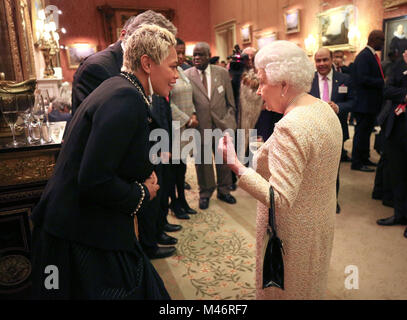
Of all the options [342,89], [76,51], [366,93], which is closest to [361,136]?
[366,93]

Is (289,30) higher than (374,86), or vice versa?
(289,30)

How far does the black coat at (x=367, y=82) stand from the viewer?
4.89 metres

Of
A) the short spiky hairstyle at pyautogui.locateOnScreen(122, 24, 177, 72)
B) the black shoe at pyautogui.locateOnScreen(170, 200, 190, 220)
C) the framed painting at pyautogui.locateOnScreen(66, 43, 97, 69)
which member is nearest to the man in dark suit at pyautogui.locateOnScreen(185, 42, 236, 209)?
the black shoe at pyautogui.locateOnScreen(170, 200, 190, 220)

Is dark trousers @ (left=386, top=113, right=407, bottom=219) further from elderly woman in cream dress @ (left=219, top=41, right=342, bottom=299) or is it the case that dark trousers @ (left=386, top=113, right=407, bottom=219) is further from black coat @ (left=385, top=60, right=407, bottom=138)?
elderly woman in cream dress @ (left=219, top=41, right=342, bottom=299)

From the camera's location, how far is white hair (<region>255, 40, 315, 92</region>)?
143 cm

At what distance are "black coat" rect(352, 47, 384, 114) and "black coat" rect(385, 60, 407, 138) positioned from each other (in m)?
1.65

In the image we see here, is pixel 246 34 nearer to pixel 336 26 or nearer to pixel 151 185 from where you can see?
pixel 336 26

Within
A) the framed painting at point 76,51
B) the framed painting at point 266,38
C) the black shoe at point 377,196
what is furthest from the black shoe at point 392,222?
the framed painting at point 76,51

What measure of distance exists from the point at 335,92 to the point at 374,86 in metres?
1.85

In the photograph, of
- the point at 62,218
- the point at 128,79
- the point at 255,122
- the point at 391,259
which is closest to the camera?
the point at 62,218

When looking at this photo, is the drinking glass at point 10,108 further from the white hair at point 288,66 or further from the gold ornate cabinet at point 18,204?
the white hair at point 288,66

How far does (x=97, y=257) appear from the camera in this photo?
1313 mm
